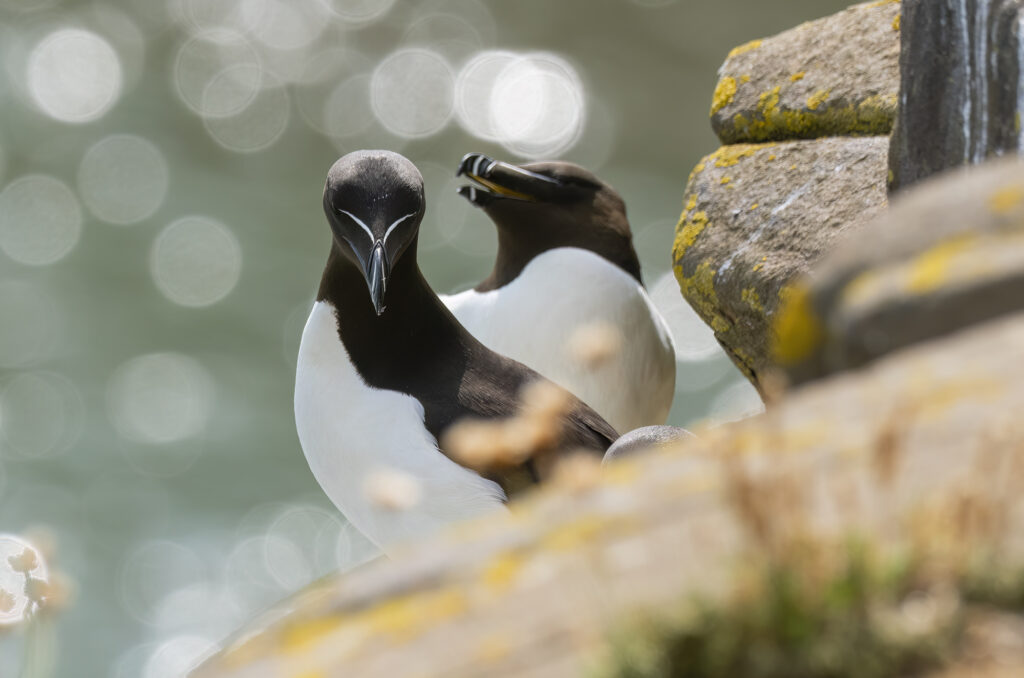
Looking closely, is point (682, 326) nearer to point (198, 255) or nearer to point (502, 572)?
point (198, 255)

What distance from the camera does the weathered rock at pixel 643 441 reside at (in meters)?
3.80

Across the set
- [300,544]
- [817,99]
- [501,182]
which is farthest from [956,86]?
[300,544]

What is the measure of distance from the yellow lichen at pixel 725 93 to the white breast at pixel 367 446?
182cm

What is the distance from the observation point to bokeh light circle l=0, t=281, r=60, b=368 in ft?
37.6

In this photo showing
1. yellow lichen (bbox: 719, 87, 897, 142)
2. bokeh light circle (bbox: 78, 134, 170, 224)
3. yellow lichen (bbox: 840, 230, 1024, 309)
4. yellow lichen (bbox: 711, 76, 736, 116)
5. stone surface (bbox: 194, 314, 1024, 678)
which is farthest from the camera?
bokeh light circle (bbox: 78, 134, 170, 224)

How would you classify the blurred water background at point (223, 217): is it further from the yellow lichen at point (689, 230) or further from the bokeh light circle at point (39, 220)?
the yellow lichen at point (689, 230)

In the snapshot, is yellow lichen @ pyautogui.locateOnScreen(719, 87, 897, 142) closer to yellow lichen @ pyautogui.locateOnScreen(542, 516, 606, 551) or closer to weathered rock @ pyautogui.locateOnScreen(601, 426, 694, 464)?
weathered rock @ pyautogui.locateOnScreen(601, 426, 694, 464)

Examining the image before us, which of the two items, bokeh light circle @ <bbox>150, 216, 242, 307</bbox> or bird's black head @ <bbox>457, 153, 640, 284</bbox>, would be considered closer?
bird's black head @ <bbox>457, 153, 640, 284</bbox>

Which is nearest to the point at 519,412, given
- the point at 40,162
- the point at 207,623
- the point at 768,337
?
the point at 768,337

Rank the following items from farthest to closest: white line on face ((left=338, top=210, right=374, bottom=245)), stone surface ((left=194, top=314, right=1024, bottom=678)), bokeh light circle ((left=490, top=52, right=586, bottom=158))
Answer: bokeh light circle ((left=490, top=52, right=586, bottom=158)) < white line on face ((left=338, top=210, right=374, bottom=245)) < stone surface ((left=194, top=314, right=1024, bottom=678))

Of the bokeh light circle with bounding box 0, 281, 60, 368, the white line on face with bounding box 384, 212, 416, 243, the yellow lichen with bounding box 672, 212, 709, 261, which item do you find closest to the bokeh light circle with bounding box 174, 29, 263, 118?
the bokeh light circle with bounding box 0, 281, 60, 368

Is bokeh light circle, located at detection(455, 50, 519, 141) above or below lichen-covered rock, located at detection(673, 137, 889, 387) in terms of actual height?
above

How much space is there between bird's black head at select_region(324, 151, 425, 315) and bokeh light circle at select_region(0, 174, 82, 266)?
8985 mm

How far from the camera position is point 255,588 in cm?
959
